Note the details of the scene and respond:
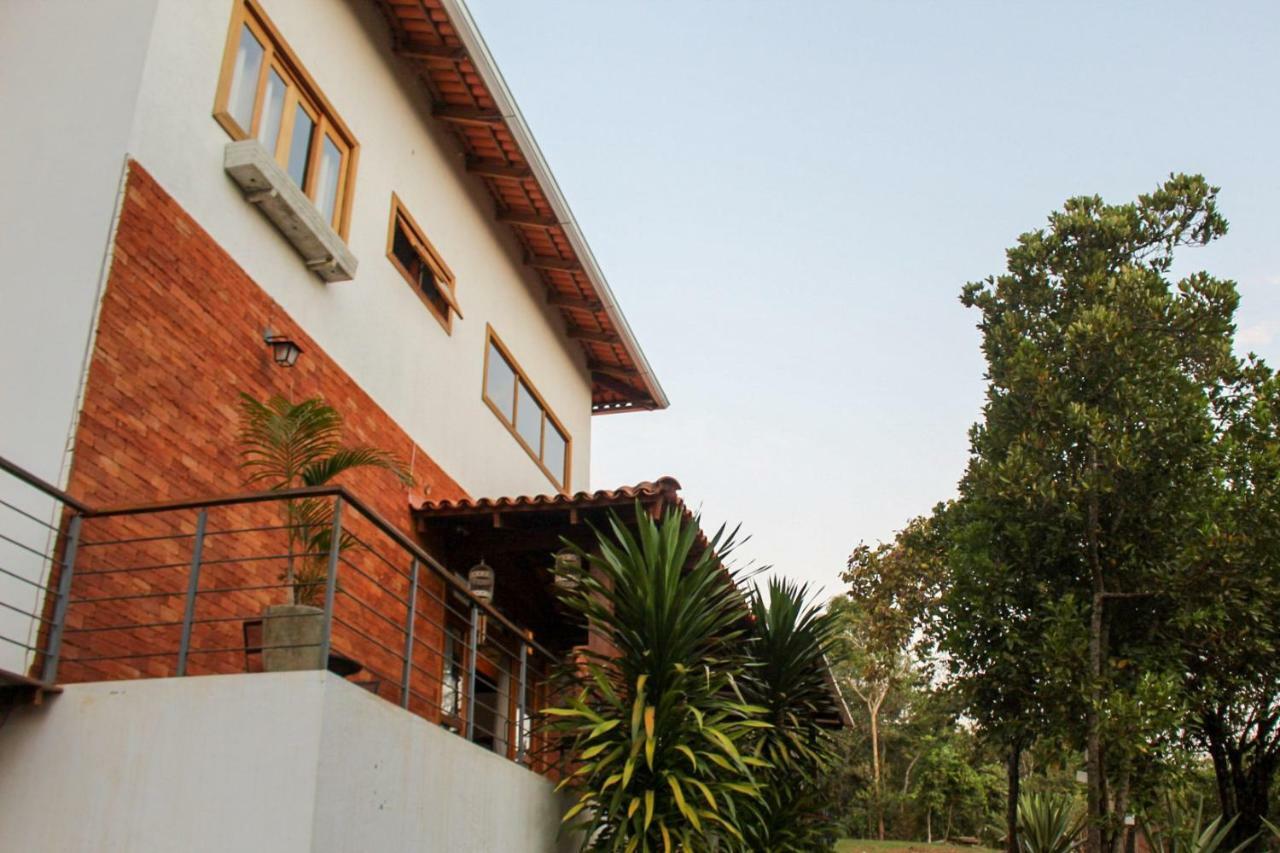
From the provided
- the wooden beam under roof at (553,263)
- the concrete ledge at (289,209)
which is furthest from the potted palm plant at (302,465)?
the wooden beam under roof at (553,263)

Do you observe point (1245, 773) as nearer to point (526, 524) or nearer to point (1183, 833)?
point (1183, 833)

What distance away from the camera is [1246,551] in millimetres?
14883

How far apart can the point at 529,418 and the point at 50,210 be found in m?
7.33

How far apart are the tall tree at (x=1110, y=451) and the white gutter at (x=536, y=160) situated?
5305 millimetres

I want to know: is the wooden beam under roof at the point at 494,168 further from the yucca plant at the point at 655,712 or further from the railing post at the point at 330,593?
the railing post at the point at 330,593

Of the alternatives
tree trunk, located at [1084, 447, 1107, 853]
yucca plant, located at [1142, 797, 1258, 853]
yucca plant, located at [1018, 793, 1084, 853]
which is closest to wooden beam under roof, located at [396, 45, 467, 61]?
tree trunk, located at [1084, 447, 1107, 853]

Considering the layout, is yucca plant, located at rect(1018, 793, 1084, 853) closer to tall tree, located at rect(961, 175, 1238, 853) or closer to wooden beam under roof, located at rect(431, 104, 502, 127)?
tall tree, located at rect(961, 175, 1238, 853)

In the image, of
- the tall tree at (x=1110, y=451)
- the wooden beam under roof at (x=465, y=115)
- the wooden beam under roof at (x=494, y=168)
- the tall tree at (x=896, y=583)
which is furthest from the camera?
the tall tree at (x=896, y=583)

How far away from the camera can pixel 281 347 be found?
810 cm

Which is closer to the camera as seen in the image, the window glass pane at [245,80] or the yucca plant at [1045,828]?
the window glass pane at [245,80]

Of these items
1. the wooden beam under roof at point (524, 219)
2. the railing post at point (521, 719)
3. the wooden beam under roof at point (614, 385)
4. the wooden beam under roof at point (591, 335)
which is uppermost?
the wooden beam under roof at point (524, 219)

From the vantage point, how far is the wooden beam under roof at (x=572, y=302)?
575 inches

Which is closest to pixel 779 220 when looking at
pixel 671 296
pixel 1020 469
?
pixel 671 296

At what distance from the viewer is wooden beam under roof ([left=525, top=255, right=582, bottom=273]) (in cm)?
1377
